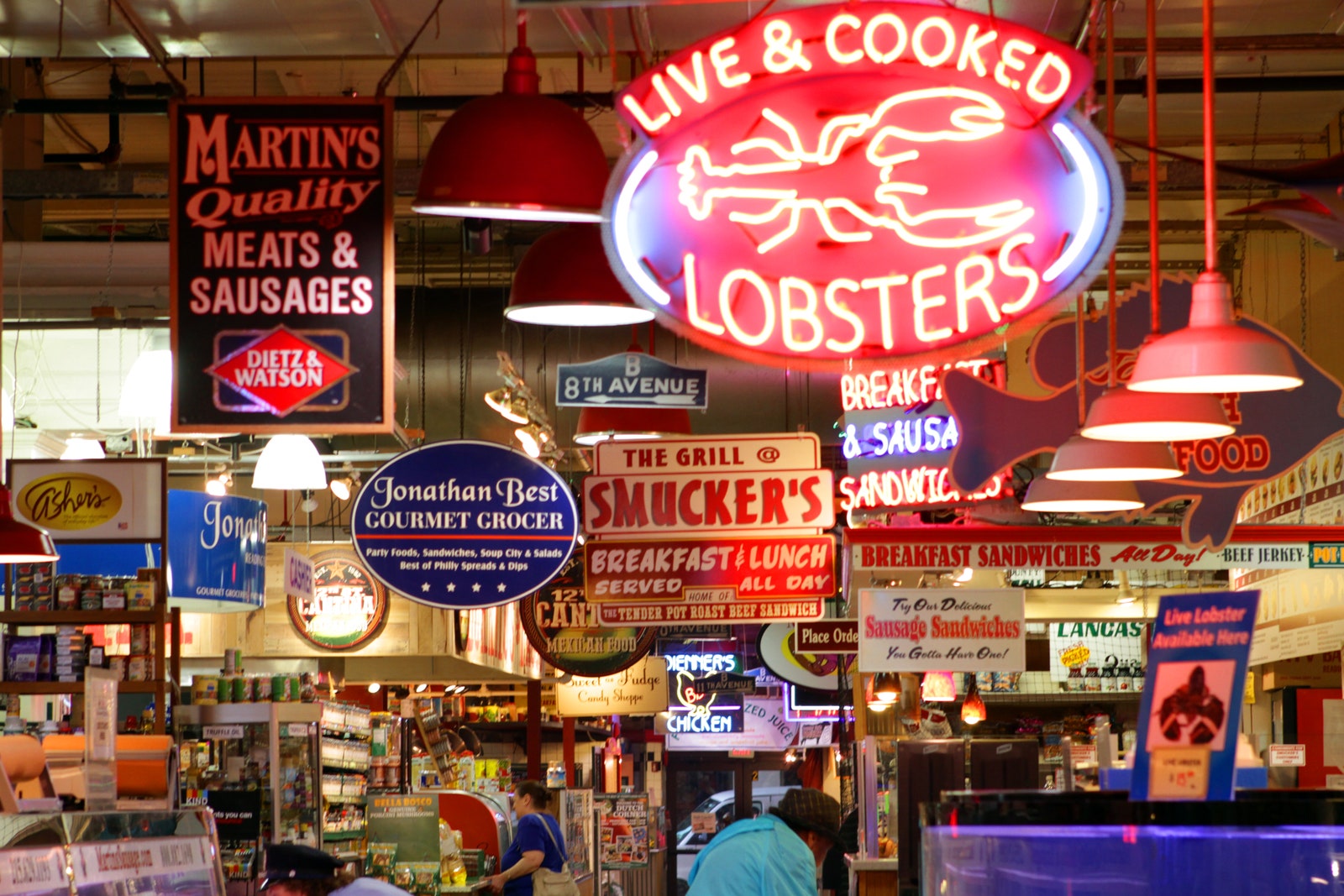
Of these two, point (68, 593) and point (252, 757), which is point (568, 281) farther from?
point (252, 757)

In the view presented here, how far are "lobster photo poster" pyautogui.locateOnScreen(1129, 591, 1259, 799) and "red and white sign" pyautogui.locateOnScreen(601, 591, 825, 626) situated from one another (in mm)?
6995

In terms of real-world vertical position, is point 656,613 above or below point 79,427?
below

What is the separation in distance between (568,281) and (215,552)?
6143 mm

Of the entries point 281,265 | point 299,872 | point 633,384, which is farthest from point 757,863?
point 633,384

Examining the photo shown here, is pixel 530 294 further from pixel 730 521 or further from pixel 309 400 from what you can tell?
pixel 730 521

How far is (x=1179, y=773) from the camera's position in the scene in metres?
2.78

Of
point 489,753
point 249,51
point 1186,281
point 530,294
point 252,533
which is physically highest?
point 249,51

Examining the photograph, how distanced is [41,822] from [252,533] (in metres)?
7.95

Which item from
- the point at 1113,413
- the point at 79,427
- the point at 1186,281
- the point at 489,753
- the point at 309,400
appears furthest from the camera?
the point at 489,753

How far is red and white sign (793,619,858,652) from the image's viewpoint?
51.1ft

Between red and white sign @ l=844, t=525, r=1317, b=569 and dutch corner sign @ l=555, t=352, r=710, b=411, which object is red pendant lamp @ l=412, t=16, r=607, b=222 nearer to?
dutch corner sign @ l=555, t=352, r=710, b=411

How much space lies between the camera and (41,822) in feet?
11.6

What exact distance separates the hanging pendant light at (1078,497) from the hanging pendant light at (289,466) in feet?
16.9

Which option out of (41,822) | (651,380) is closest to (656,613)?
(651,380)
